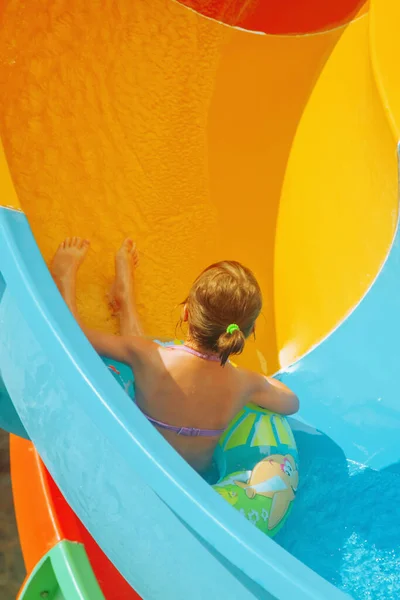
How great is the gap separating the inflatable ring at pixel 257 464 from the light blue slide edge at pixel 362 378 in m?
0.23

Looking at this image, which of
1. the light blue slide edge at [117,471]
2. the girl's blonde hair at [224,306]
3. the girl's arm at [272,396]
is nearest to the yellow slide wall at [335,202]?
the girl's arm at [272,396]

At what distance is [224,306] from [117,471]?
38 cm

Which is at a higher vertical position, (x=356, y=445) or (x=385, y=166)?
(x=385, y=166)

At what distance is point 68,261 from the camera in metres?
1.63

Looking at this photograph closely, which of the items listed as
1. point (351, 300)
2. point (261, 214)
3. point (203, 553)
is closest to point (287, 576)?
point (203, 553)

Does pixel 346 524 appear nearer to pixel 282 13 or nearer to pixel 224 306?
pixel 224 306

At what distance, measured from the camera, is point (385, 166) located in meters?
2.05

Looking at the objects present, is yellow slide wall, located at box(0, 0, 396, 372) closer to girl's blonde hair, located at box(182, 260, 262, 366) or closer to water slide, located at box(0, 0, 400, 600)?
water slide, located at box(0, 0, 400, 600)

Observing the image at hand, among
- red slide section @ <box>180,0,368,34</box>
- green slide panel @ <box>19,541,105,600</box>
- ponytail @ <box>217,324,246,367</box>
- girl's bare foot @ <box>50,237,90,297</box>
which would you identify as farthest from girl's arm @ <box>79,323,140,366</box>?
red slide section @ <box>180,0,368,34</box>

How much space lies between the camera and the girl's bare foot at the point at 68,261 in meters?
1.59

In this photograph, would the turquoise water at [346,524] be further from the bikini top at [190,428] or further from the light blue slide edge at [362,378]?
the bikini top at [190,428]

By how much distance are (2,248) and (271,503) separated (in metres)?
0.71

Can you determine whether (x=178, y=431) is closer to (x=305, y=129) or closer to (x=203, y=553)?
(x=203, y=553)

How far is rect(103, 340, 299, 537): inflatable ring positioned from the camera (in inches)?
56.6
